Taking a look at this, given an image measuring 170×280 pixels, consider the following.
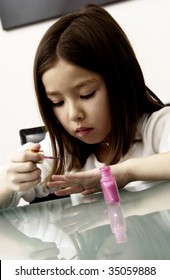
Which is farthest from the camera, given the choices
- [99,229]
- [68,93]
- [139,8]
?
[139,8]

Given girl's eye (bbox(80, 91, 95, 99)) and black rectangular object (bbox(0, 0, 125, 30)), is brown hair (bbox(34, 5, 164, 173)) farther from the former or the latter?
black rectangular object (bbox(0, 0, 125, 30))

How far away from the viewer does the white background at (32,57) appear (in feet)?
4.68

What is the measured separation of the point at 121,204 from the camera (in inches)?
24.4

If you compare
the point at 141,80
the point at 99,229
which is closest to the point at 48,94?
the point at 141,80

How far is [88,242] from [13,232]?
17 cm

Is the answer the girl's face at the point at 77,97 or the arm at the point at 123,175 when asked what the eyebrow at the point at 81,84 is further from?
the arm at the point at 123,175

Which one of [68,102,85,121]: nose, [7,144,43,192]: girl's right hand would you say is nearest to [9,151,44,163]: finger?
[7,144,43,192]: girl's right hand

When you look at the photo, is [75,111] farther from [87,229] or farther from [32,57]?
[32,57]

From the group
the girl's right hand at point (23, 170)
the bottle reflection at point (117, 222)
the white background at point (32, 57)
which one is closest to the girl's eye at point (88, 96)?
the girl's right hand at point (23, 170)

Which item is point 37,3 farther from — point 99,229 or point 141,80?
point 99,229

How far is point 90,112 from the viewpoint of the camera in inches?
31.4

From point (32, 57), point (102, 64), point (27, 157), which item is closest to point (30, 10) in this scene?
point (32, 57)

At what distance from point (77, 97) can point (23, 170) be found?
0.18 metres

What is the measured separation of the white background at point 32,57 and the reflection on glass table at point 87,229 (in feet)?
2.75
